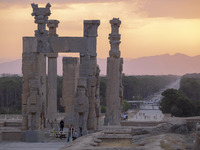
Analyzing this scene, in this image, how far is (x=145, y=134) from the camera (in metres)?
16.5

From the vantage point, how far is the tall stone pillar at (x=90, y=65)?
23.0 meters

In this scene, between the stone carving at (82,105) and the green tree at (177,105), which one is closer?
the stone carving at (82,105)

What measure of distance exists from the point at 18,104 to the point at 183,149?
45583 millimetres

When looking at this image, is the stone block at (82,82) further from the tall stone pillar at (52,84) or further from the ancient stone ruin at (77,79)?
the tall stone pillar at (52,84)

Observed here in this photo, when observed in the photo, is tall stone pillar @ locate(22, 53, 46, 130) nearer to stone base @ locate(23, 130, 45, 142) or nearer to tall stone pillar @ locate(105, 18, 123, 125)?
stone base @ locate(23, 130, 45, 142)

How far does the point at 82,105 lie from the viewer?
73.8 ft

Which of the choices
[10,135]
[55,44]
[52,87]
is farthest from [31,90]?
[52,87]

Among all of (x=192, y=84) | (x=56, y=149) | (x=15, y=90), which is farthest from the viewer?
(x=192, y=84)

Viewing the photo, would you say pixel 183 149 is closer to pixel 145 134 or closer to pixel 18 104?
pixel 145 134

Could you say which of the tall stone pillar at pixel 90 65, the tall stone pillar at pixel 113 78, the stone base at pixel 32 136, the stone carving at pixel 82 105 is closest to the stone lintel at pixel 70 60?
the tall stone pillar at pixel 113 78

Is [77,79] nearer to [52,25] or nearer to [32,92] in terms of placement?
[32,92]

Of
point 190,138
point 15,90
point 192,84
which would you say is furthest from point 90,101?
point 192,84

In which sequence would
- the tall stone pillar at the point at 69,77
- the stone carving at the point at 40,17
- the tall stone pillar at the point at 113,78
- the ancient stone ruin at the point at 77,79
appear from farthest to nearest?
the tall stone pillar at the point at 69,77
the tall stone pillar at the point at 113,78
the stone carving at the point at 40,17
the ancient stone ruin at the point at 77,79

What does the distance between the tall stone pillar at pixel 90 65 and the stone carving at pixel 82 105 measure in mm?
533
